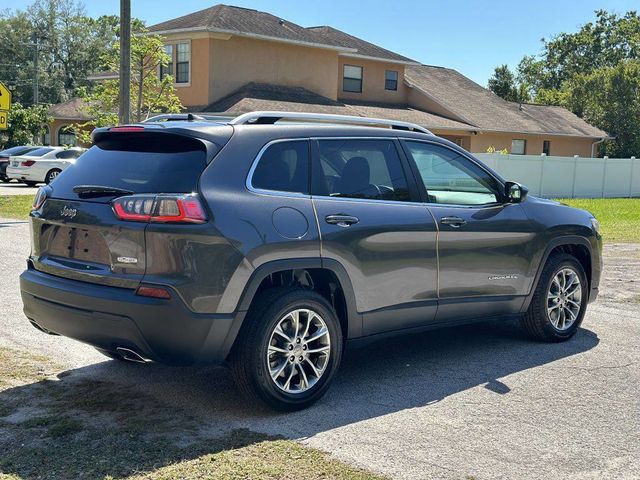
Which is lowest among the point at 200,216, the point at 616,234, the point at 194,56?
the point at 616,234

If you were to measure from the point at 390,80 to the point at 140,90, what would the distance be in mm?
16809

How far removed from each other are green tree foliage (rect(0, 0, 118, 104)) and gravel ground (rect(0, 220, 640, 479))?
217 feet

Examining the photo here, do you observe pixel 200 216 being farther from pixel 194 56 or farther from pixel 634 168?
pixel 634 168

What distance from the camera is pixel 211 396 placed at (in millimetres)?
5539

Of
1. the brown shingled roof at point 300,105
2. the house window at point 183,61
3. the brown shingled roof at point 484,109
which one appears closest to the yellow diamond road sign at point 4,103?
the brown shingled roof at point 300,105

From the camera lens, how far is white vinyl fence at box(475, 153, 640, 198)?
30641mm

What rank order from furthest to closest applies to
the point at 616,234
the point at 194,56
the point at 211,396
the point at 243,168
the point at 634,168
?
1. the point at 634,168
2. the point at 194,56
3. the point at 616,234
4. the point at 211,396
5. the point at 243,168

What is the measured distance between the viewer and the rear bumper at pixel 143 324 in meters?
4.72

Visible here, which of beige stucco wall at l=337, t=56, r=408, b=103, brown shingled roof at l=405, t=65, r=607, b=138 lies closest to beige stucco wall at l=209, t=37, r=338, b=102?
beige stucco wall at l=337, t=56, r=408, b=103

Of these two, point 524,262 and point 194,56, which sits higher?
point 194,56

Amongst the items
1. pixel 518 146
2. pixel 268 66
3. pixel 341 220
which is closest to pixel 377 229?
pixel 341 220

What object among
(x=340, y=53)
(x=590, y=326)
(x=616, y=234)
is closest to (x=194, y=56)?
(x=340, y=53)

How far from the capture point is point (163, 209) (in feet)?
15.7

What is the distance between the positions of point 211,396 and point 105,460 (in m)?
1.28
